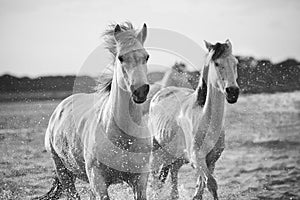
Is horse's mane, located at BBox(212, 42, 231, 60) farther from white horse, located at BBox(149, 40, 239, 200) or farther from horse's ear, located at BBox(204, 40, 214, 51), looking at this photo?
horse's ear, located at BBox(204, 40, 214, 51)

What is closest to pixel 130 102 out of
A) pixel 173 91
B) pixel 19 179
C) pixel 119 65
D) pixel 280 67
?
pixel 119 65

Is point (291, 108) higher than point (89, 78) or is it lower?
lower

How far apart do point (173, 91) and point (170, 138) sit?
0.97 metres

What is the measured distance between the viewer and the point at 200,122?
20.4 feet

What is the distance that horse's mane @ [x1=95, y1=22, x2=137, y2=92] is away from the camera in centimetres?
448

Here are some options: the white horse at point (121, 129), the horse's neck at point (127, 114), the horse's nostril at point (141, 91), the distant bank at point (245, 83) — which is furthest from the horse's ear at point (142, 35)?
the distant bank at point (245, 83)

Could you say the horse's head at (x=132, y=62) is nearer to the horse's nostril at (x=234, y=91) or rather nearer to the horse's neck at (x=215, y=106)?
the horse's nostril at (x=234, y=91)

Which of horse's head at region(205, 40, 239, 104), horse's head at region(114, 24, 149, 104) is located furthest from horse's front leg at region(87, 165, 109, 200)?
horse's head at region(205, 40, 239, 104)

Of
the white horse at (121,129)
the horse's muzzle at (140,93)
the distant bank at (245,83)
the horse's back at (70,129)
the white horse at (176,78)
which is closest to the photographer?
the horse's muzzle at (140,93)

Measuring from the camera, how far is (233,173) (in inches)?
369

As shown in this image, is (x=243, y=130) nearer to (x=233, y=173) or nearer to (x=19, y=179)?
(x=233, y=173)

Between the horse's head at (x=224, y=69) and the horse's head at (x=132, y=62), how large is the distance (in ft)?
4.52

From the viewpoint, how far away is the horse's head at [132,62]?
4020 mm

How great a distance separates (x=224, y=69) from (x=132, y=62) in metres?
1.83
